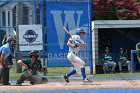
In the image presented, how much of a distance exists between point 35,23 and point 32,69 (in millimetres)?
5737

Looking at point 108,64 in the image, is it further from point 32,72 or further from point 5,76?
point 5,76

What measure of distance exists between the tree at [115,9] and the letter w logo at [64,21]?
8.81m

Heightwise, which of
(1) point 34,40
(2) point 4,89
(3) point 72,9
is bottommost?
(2) point 4,89

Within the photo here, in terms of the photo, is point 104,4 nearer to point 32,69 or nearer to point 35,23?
point 35,23

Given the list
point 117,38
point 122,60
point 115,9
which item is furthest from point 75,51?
point 115,9

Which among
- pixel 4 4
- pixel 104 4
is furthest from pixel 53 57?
pixel 104 4

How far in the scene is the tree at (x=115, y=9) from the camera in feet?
98.5

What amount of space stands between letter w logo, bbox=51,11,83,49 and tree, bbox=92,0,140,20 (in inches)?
347

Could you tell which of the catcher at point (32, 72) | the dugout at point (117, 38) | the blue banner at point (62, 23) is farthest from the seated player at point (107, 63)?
the catcher at point (32, 72)

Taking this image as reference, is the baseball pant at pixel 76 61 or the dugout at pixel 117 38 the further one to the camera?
the dugout at pixel 117 38

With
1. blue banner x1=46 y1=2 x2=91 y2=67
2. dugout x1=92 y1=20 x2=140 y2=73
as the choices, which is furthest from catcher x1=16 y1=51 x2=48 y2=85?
dugout x1=92 y1=20 x2=140 y2=73

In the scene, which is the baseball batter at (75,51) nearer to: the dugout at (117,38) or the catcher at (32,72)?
the catcher at (32,72)

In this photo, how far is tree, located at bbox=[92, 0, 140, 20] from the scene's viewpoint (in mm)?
30016

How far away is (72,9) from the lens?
68.6 feet
